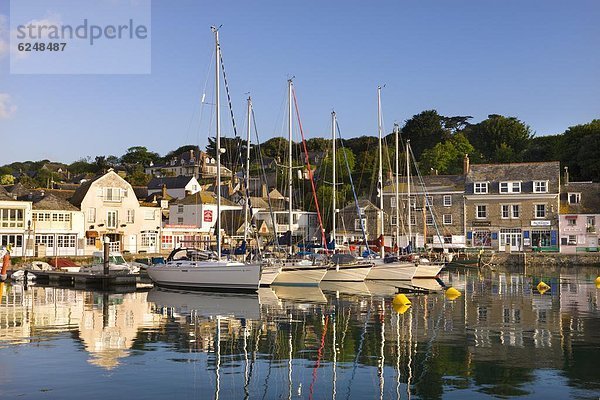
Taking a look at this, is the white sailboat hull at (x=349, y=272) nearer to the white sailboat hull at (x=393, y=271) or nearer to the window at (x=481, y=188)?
the white sailboat hull at (x=393, y=271)

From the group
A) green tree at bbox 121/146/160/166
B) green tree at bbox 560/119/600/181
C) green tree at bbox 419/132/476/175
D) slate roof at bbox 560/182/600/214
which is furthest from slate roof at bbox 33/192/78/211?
green tree at bbox 121/146/160/166

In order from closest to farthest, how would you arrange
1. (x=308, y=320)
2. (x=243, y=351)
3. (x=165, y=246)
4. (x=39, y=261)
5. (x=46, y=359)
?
(x=46, y=359)
(x=243, y=351)
(x=308, y=320)
(x=39, y=261)
(x=165, y=246)

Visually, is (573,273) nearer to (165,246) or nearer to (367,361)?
(165,246)

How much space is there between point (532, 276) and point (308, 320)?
122 ft

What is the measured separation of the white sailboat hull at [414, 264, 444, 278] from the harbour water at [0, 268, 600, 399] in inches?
506

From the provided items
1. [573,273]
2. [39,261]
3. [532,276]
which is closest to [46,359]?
[39,261]

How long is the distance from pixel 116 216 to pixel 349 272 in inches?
1287

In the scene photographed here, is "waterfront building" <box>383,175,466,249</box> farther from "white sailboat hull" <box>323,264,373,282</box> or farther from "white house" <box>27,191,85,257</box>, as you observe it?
"white house" <box>27,191,85,257</box>

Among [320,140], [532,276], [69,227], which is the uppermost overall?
[320,140]

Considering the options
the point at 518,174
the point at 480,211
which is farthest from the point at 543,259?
the point at 518,174

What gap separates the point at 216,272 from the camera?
134 feet

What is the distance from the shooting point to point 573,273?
63.3 meters

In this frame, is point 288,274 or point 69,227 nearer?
point 288,274

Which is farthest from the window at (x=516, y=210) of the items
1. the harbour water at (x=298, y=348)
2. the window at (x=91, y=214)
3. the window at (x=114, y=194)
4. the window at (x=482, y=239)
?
the window at (x=91, y=214)
